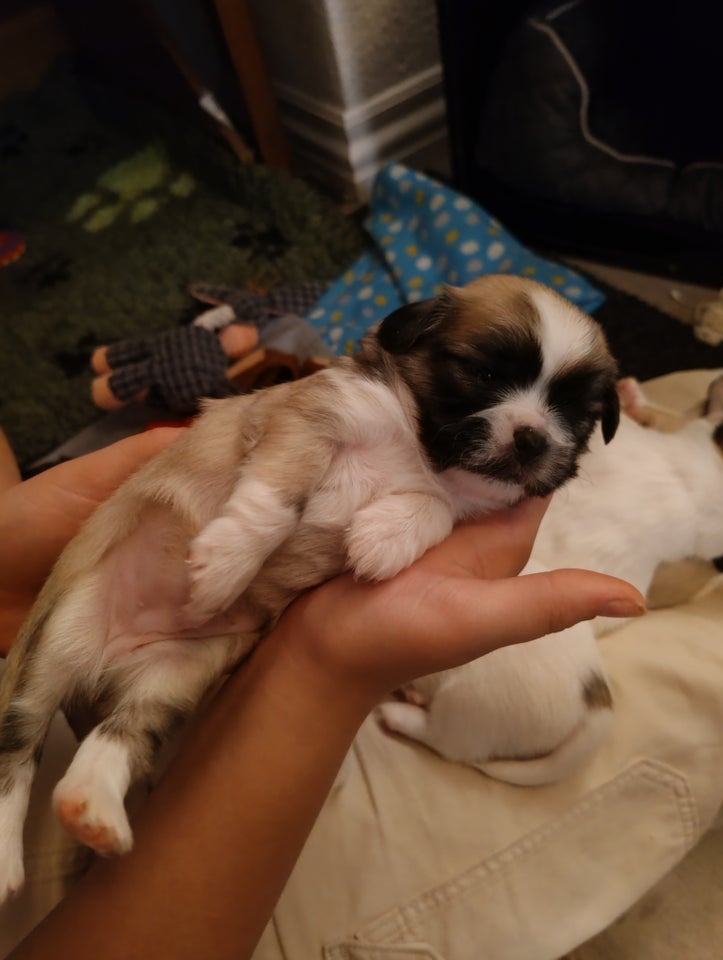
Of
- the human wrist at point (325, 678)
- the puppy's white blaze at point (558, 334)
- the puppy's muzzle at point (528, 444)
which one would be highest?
the puppy's white blaze at point (558, 334)

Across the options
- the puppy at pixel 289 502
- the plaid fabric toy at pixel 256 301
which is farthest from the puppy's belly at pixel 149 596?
the plaid fabric toy at pixel 256 301

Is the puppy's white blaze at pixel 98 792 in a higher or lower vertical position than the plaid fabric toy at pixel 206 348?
higher

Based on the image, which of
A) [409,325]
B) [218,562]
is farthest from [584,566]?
[218,562]

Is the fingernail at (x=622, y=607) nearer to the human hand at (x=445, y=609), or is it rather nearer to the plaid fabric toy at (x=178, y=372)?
the human hand at (x=445, y=609)

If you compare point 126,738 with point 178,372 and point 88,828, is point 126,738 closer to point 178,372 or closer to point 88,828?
point 88,828

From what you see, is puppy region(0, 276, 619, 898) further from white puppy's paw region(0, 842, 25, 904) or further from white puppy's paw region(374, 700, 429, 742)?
white puppy's paw region(374, 700, 429, 742)

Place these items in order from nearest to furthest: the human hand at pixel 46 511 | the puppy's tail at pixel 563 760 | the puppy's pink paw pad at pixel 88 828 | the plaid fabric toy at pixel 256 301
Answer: the puppy's pink paw pad at pixel 88 828 < the puppy's tail at pixel 563 760 < the human hand at pixel 46 511 < the plaid fabric toy at pixel 256 301

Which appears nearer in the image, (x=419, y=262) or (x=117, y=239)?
(x=419, y=262)
